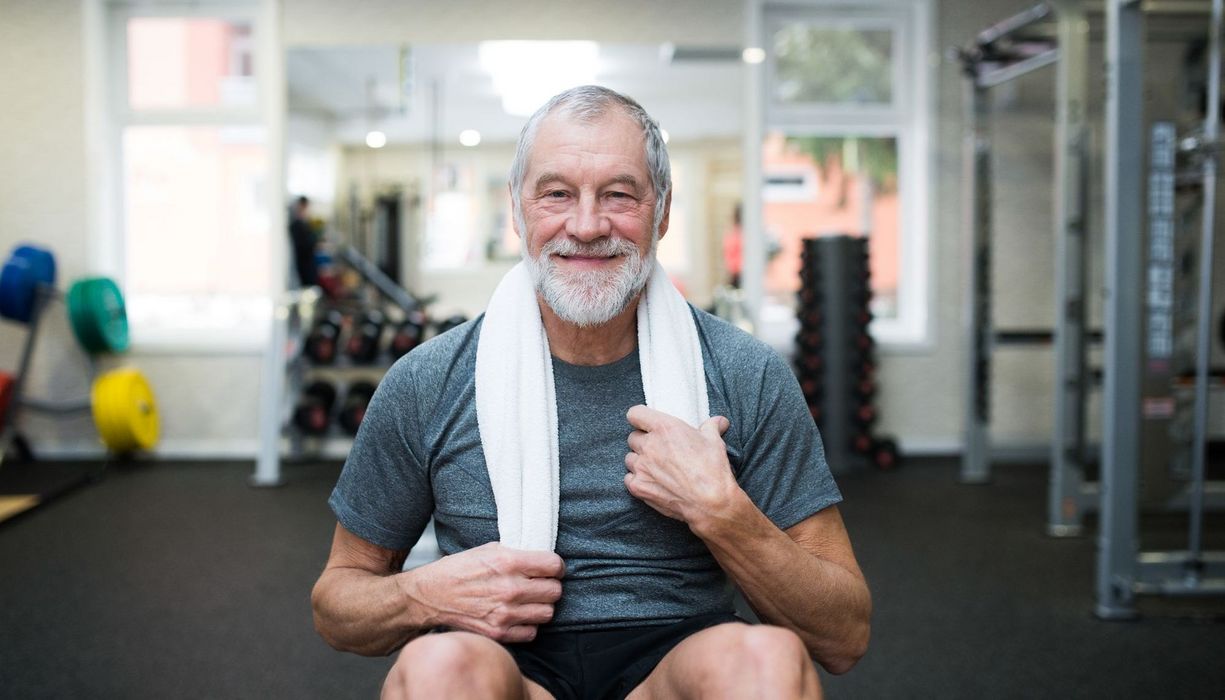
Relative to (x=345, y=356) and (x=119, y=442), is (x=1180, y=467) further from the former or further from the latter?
(x=119, y=442)

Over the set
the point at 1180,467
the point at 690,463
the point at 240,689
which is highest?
the point at 690,463

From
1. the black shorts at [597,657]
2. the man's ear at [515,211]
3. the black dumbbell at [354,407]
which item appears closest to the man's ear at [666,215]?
the man's ear at [515,211]

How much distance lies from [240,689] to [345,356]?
2.99 m

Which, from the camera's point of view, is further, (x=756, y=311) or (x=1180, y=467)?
(x=756, y=311)

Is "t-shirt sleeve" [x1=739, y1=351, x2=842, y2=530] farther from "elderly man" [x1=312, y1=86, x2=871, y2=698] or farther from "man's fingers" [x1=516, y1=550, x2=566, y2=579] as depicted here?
"man's fingers" [x1=516, y1=550, x2=566, y2=579]

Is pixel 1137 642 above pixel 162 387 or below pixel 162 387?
below

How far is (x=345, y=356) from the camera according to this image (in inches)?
201

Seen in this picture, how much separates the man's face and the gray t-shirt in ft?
0.36

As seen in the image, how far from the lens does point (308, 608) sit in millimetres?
2822

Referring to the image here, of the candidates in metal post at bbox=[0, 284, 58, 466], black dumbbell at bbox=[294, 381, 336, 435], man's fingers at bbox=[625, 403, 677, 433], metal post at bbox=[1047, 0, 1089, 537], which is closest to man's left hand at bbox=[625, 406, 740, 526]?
man's fingers at bbox=[625, 403, 677, 433]

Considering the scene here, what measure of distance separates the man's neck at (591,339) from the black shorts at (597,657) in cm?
32

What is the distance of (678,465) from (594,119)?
0.39 meters

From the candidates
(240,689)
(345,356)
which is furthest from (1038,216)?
(240,689)

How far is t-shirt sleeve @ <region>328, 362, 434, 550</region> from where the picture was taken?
1.20m
